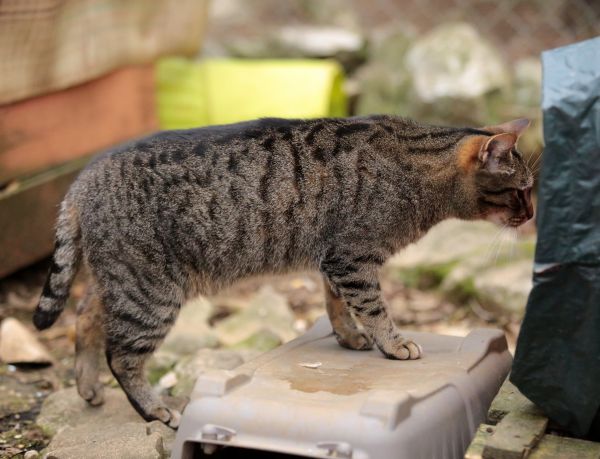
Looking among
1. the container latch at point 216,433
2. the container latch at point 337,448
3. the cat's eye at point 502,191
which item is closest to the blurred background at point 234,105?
the cat's eye at point 502,191

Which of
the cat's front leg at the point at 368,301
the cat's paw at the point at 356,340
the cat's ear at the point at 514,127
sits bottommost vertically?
the cat's paw at the point at 356,340

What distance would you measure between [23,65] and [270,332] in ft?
7.14

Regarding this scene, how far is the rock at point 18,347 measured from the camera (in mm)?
4762

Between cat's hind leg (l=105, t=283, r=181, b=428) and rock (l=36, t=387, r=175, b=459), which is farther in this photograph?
cat's hind leg (l=105, t=283, r=181, b=428)

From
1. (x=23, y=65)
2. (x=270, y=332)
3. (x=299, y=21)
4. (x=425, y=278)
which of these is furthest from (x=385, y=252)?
(x=299, y=21)

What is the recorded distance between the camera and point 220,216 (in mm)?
3832

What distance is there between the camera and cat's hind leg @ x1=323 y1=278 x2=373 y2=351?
3.99 m

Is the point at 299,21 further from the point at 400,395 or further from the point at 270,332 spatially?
the point at 400,395

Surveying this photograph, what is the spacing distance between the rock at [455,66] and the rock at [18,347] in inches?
149

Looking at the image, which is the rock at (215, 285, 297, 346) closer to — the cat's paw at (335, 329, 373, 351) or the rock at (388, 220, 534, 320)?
the rock at (388, 220, 534, 320)

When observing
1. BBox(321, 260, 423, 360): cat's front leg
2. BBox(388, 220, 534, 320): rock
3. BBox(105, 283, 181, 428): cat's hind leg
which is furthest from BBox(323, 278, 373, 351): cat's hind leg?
BBox(388, 220, 534, 320): rock

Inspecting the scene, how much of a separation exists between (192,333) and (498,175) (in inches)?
84.1

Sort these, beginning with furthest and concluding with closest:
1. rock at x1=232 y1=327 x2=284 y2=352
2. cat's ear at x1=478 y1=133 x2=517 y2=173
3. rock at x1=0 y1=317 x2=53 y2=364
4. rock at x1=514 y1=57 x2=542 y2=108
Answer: rock at x1=514 y1=57 x2=542 y2=108 < rock at x1=232 y1=327 x2=284 y2=352 < rock at x1=0 y1=317 x2=53 y2=364 < cat's ear at x1=478 y1=133 x2=517 y2=173

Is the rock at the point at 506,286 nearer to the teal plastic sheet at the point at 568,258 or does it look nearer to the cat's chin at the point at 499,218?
the cat's chin at the point at 499,218
